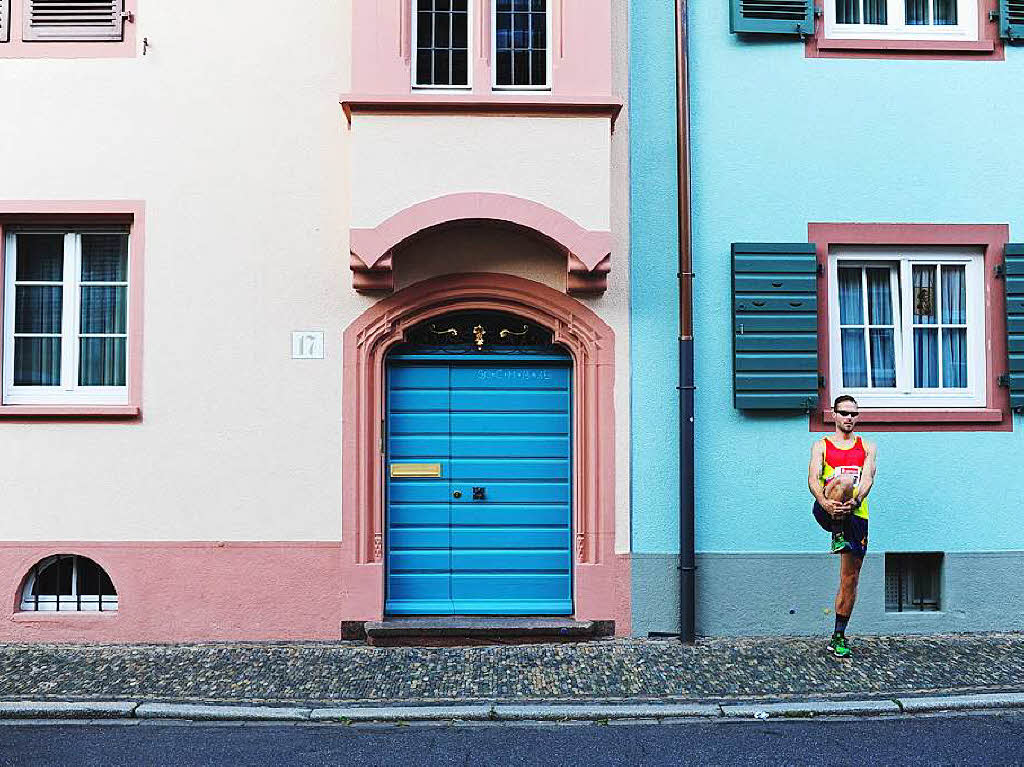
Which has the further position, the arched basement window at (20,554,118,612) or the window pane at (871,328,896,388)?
the window pane at (871,328,896,388)

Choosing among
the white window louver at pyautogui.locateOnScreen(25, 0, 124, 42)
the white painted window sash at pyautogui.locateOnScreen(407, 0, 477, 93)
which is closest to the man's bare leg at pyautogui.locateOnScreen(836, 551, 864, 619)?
the white painted window sash at pyautogui.locateOnScreen(407, 0, 477, 93)

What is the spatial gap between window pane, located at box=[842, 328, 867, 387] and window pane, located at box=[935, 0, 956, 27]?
288 cm

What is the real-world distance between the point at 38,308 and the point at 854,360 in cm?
715

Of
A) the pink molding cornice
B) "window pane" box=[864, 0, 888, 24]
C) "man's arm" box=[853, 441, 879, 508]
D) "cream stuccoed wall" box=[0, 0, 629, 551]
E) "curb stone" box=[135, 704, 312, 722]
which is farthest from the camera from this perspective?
"window pane" box=[864, 0, 888, 24]

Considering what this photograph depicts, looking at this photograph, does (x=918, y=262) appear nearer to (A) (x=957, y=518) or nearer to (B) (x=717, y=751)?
(A) (x=957, y=518)

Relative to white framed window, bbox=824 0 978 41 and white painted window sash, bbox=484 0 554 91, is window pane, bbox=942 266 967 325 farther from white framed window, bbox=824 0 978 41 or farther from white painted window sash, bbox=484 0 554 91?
white painted window sash, bbox=484 0 554 91

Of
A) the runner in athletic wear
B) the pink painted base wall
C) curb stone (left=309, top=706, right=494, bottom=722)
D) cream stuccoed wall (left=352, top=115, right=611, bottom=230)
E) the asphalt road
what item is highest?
cream stuccoed wall (left=352, top=115, right=611, bottom=230)

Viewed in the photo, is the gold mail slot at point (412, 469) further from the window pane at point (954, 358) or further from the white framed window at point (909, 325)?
the window pane at point (954, 358)

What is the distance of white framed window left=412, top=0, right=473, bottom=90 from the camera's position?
8.50 meters

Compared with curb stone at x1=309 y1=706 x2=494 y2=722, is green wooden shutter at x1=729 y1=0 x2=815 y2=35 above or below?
above

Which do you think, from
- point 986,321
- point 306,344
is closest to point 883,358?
point 986,321

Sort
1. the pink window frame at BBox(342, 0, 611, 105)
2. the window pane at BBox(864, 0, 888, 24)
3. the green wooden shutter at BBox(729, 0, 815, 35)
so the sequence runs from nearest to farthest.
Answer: the pink window frame at BBox(342, 0, 611, 105) → the green wooden shutter at BBox(729, 0, 815, 35) → the window pane at BBox(864, 0, 888, 24)

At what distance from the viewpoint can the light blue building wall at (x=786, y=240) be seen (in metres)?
8.55

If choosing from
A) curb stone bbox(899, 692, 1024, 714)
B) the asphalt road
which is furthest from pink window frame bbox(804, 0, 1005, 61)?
the asphalt road
